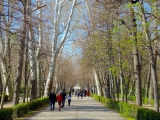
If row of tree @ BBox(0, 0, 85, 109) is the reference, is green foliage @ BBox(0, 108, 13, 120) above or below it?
below

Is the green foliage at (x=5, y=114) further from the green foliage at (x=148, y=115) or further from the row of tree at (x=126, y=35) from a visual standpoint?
the row of tree at (x=126, y=35)

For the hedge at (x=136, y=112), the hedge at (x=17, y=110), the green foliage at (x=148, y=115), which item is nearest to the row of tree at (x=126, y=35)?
the hedge at (x=136, y=112)

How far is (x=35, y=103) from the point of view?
77.0 ft

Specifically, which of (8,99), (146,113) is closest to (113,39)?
(146,113)

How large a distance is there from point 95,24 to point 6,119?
1328cm

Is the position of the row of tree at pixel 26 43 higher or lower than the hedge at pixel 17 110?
higher

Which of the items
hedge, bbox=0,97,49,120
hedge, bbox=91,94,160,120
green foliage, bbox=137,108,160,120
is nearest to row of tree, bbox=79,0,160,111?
hedge, bbox=91,94,160,120

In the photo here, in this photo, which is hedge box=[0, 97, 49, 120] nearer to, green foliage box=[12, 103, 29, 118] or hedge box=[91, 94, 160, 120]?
green foliage box=[12, 103, 29, 118]

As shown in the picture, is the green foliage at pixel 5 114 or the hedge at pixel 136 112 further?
the green foliage at pixel 5 114

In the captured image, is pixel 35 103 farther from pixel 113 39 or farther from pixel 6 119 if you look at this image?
pixel 6 119

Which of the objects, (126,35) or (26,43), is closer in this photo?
(26,43)

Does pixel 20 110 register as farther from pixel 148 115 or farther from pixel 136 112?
pixel 148 115

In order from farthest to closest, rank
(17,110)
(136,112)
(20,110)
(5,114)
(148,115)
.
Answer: (20,110) < (17,110) < (136,112) < (5,114) < (148,115)

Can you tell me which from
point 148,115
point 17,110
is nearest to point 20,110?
point 17,110
